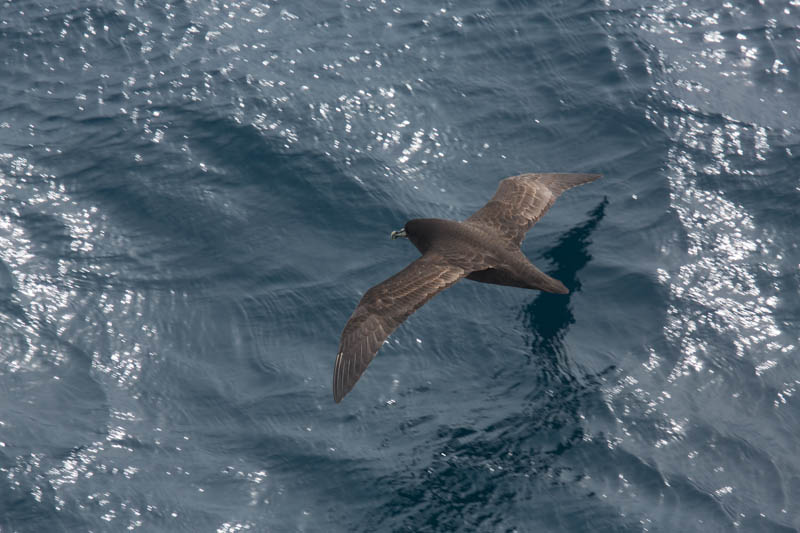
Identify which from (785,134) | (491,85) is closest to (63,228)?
(491,85)

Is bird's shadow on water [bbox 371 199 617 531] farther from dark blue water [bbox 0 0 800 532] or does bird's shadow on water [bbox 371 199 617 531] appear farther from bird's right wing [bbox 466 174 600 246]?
bird's right wing [bbox 466 174 600 246]

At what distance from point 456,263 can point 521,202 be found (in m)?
2.15

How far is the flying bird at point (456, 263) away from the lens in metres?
12.7

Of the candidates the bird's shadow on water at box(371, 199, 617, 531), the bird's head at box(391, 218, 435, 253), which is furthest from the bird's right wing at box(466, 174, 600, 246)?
the bird's shadow on water at box(371, 199, 617, 531)

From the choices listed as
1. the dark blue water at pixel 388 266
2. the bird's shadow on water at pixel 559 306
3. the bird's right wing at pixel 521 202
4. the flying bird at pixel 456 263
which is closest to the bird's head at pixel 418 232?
the flying bird at pixel 456 263

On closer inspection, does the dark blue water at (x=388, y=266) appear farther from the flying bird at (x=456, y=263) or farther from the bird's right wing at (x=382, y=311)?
the bird's right wing at (x=382, y=311)

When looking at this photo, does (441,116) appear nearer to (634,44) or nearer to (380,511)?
(634,44)

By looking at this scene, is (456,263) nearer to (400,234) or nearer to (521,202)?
(400,234)

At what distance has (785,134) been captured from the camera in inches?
677

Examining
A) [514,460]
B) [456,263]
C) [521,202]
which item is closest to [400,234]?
[456,263]

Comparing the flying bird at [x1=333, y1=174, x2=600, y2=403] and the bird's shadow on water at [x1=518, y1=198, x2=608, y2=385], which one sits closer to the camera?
the flying bird at [x1=333, y1=174, x2=600, y2=403]

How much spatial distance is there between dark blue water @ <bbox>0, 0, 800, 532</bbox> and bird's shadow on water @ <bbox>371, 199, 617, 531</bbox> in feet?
0.12

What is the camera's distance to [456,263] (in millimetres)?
13898

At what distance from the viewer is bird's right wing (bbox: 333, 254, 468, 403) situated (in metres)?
12.4
